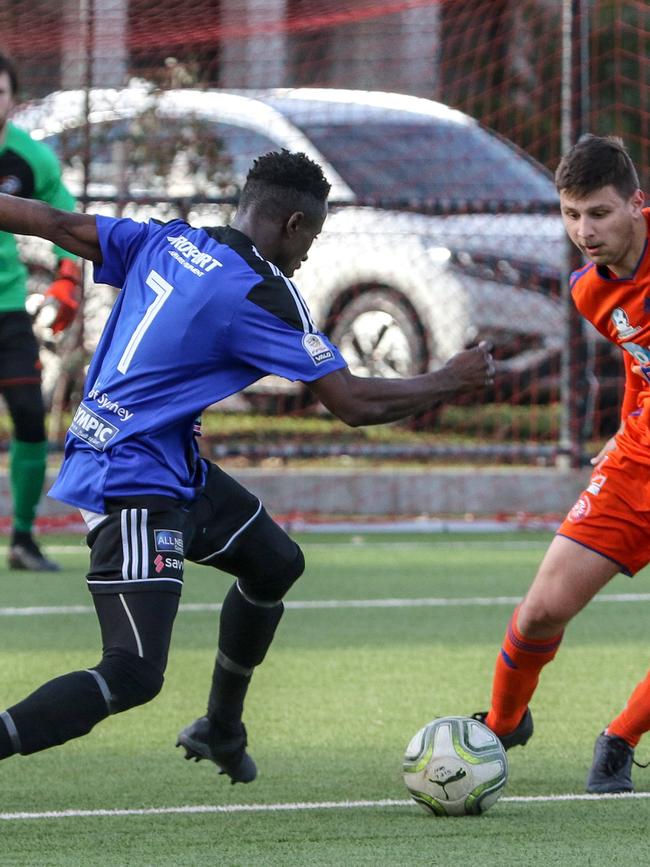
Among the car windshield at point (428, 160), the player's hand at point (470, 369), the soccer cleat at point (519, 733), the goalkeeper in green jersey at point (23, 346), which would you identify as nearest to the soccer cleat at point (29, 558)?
the goalkeeper in green jersey at point (23, 346)

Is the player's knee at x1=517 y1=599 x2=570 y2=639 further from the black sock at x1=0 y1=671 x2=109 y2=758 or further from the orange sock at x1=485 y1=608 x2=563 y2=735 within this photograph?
the black sock at x1=0 y1=671 x2=109 y2=758

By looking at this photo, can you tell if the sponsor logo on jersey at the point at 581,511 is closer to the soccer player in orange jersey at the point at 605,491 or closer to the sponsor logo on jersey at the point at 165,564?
the soccer player in orange jersey at the point at 605,491

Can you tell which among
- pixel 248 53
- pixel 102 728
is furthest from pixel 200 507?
pixel 248 53

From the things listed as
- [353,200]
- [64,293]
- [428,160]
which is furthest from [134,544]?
[428,160]

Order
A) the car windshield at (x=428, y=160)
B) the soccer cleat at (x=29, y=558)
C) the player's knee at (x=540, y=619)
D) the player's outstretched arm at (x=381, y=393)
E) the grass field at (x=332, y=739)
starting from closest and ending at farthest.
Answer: the grass field at (x=332, y=739), the player's outstretched arm at (x=381, y=393), the player's knee at (x=540, y=619), the soccer cleat at (x=29, y=558), the car windshield at (x=428, y=160)

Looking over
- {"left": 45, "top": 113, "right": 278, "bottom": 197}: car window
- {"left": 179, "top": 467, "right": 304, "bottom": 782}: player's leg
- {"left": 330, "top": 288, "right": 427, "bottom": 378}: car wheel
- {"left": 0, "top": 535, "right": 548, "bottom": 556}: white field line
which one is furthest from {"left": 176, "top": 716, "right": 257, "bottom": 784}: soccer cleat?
{"left": 45, "top": 113, "right": 278, "bottom": 197}: car window

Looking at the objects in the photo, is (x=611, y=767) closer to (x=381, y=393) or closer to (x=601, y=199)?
(x=381, y=393)

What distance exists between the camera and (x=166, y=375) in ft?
12.3

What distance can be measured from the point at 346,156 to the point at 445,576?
3.94 meters

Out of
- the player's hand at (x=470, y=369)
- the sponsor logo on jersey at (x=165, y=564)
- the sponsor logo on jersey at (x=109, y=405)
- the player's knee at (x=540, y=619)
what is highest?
the player's hand at (x=470, y=369)

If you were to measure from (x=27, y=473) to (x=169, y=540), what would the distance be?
4.17m

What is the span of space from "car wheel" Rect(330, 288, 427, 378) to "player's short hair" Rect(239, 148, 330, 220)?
20.4 ft

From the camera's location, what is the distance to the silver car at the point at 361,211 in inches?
407

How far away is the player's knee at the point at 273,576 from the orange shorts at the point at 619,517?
2.21ft
